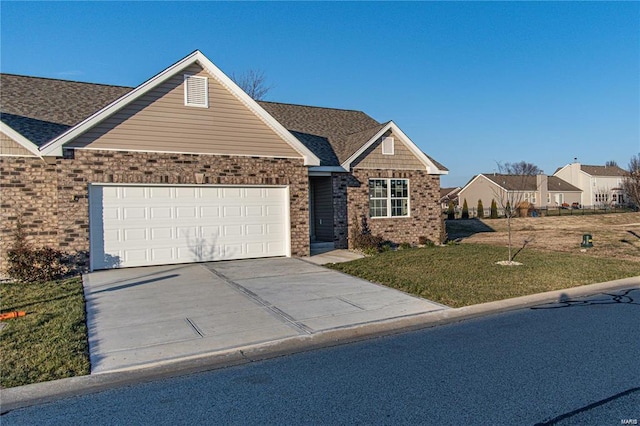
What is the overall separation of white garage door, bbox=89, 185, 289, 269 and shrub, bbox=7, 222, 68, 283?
0.83 meters

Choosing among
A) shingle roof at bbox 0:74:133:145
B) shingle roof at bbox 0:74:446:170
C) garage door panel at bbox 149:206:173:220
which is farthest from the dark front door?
shingle roof at bbox 0:74:133:145

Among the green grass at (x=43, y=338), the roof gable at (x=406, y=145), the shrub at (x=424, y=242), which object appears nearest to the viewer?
the green grass at (x=43, y=338)

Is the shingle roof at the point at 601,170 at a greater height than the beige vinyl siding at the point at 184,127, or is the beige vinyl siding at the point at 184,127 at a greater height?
the shingle roof at the point at 601,170

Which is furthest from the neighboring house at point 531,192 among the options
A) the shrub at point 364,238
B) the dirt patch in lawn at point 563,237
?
the shrub at point 364,238

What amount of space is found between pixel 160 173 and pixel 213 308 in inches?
237

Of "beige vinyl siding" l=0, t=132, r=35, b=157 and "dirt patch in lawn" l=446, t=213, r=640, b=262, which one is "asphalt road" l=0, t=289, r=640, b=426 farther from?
"dirt patch in lawn" l=446, t=213, r=640, b=262

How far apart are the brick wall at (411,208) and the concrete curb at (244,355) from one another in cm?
880

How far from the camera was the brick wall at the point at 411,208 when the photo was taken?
1741 cm

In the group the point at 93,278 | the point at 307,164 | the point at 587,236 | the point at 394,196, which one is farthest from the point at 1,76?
the point at 587,236

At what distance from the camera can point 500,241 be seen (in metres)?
20.6

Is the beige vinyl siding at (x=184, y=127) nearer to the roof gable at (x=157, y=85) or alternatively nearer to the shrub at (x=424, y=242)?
the roof gable at (x=157, y=85)

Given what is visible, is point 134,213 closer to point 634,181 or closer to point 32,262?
point 32,262

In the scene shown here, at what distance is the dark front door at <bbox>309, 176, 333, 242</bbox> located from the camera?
17172 millimetres

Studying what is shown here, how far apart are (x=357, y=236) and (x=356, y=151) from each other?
3.22m
